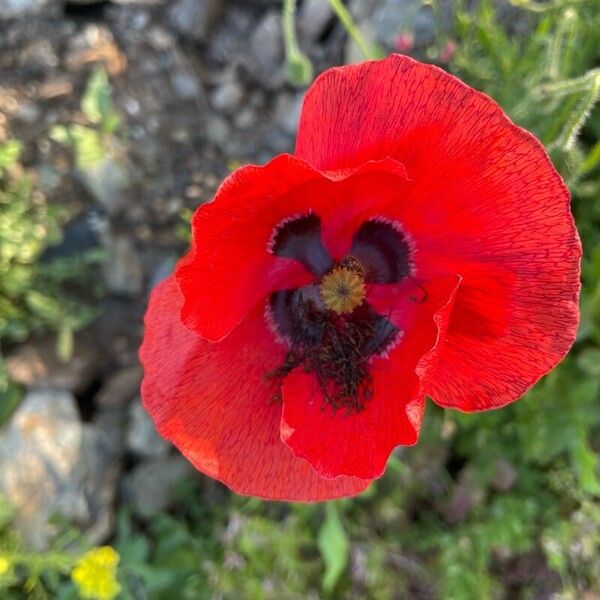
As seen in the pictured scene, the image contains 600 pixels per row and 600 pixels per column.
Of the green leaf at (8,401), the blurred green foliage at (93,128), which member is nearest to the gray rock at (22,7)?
the blurred green foliage at (93,128)

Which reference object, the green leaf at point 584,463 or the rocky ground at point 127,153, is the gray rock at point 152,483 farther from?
the green leaf at point 584,463

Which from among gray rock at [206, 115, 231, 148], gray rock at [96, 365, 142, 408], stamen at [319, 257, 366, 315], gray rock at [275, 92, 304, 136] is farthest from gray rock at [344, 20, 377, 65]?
gray rock at [96, 365, 142, 408]

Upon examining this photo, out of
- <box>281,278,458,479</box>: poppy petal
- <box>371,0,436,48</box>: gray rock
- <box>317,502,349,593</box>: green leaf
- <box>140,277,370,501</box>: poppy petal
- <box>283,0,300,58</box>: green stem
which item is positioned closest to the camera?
<box>281,278,458,479</box>: poppy petal

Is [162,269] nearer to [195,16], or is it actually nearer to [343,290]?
[195,16]

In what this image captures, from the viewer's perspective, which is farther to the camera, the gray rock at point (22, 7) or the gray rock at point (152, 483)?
the gray rock at point (152, 483)

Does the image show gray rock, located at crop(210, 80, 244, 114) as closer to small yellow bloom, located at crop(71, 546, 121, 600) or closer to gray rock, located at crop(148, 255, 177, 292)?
gray rock, located at crop(148, 255, 177, 292)

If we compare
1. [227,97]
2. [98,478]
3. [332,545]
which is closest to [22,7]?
[227,97]
